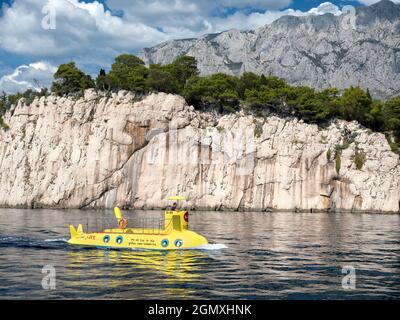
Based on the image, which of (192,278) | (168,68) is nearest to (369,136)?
(168,68)

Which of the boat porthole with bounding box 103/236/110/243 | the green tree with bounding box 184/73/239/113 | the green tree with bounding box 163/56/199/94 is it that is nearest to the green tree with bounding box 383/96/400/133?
the green tree with bounding box 184/73/239/113

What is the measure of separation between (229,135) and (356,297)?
86.2 m

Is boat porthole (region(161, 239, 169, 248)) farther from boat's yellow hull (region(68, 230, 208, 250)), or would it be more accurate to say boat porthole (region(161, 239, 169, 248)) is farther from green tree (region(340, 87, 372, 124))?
green tree (region(340, 87, 372, 124))

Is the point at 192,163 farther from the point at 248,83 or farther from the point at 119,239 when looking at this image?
the point at 119,239

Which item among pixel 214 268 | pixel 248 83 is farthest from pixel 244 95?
pixel 214 268

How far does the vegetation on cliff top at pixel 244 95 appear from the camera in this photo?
11769 centimetres

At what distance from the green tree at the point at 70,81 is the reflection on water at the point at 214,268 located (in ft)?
249

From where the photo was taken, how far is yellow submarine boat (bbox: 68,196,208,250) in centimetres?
4022

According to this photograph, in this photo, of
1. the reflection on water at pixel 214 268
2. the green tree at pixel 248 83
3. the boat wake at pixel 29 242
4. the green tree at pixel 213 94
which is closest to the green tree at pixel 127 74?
the green tree at pixel 213 94

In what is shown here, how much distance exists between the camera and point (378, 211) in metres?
102

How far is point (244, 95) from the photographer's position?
126 metres
